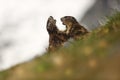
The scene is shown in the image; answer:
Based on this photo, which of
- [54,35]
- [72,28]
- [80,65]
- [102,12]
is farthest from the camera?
[102,12]

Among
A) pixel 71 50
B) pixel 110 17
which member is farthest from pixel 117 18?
pixel 71 50

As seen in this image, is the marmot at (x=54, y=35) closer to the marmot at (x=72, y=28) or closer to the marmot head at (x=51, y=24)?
the marmot head at (x=51, y=24)

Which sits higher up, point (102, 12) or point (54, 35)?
point (102, 12)

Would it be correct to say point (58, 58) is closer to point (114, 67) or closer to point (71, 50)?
point (71, 50)

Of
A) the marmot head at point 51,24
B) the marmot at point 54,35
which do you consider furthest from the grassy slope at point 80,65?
the marmot head at point 51,24

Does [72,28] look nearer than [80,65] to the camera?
No

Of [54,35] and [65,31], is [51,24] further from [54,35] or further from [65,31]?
[65,31]

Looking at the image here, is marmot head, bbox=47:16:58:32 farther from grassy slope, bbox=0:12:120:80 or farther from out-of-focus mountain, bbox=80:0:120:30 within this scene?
grassy slope, bbox=0:12:120:80

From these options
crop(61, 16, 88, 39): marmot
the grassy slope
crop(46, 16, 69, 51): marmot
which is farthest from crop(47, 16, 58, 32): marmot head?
the grassy slope

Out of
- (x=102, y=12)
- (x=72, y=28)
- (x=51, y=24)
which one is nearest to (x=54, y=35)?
(x=51, y=24)

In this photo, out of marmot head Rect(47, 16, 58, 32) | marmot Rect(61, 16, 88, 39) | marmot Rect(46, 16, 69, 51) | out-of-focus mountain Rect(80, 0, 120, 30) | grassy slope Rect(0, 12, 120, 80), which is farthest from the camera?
marmot head Rect(47, 16, 58, 32)
